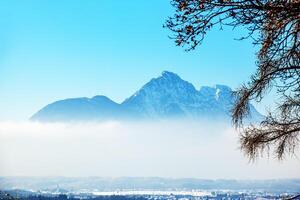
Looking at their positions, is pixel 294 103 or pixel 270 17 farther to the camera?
pixel 294 103

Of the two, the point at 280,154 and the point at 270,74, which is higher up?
the point at 270,74

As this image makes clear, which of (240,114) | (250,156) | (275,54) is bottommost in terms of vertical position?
(250,156)

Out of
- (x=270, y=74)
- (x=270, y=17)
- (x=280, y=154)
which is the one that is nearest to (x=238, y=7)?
(x=270, y=17)

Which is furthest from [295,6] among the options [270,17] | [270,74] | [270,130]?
[270,130]

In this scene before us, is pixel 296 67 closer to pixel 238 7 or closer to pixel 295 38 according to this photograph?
pixel 295 38

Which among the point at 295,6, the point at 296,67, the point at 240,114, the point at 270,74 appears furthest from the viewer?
the point at 240,114

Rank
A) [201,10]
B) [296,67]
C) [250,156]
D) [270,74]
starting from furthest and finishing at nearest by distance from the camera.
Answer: [250,156], [270,74], [296,67], [201,10]

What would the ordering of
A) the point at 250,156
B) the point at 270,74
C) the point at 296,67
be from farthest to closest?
the point at 250,156 → the point at 270,74 → the point at 296,67

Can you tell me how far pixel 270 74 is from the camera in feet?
33.4

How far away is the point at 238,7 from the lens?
822cm

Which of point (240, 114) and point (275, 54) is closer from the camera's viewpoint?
point (275, 54)

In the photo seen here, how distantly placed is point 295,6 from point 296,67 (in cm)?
166

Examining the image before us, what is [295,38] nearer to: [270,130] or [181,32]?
[181,32]

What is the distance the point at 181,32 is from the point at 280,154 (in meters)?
4.99
